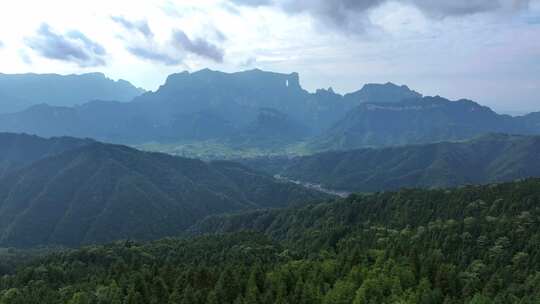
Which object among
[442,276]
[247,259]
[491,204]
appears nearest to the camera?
[442,276]

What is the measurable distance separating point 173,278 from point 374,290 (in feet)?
148

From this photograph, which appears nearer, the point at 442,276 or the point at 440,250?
the point at 442,276

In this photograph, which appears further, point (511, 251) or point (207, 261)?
point (207, 261)

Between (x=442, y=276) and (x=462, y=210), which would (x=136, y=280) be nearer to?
(x=442, y=276)

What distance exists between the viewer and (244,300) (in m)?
101

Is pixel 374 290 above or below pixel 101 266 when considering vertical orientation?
above

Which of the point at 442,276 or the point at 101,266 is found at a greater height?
the point at 442,276

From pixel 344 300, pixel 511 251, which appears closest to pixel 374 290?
pixel 344 300

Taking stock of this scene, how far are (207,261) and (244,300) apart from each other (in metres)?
65.2

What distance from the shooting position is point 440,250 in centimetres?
14012

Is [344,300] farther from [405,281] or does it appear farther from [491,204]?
[491,204]

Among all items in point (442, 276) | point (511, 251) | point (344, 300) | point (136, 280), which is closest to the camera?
point (344, 300)

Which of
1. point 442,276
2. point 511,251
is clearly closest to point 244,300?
point 442,276

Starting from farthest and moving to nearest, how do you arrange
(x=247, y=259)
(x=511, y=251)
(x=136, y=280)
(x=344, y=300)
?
(x=247, y=259), (x=511, y=251), (x=136, y=280), (x=344, y=300)
